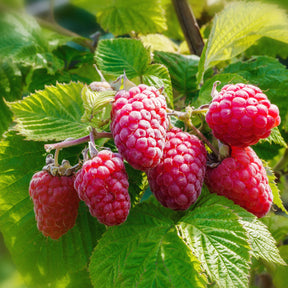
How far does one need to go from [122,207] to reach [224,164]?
0.57 feet

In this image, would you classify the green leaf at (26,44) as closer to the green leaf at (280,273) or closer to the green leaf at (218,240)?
the green leaf at (218,240)

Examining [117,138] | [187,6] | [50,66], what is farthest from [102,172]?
[187,6]

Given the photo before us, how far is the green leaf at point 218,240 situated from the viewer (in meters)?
0.53

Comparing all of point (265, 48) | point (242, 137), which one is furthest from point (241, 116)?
point (265, 48)

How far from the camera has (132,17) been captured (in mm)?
1104

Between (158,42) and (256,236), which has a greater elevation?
(158,42)

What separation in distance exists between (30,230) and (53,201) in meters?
0.14

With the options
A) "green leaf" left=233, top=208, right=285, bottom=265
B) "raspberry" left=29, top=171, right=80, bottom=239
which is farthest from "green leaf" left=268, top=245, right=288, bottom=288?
"raspberry" left=29, top=171, right=80, bottom=239

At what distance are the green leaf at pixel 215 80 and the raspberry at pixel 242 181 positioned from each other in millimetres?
188

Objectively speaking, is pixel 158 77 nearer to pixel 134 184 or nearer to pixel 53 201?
pixel 134 184

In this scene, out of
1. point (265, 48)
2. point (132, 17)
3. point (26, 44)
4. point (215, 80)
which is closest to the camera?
point (215, 80)

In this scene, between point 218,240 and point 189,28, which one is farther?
point 189,28

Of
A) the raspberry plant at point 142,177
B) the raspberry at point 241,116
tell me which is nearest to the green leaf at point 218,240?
the raspberry plant at point 142,177

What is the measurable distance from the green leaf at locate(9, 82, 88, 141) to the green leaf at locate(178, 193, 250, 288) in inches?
9.4
